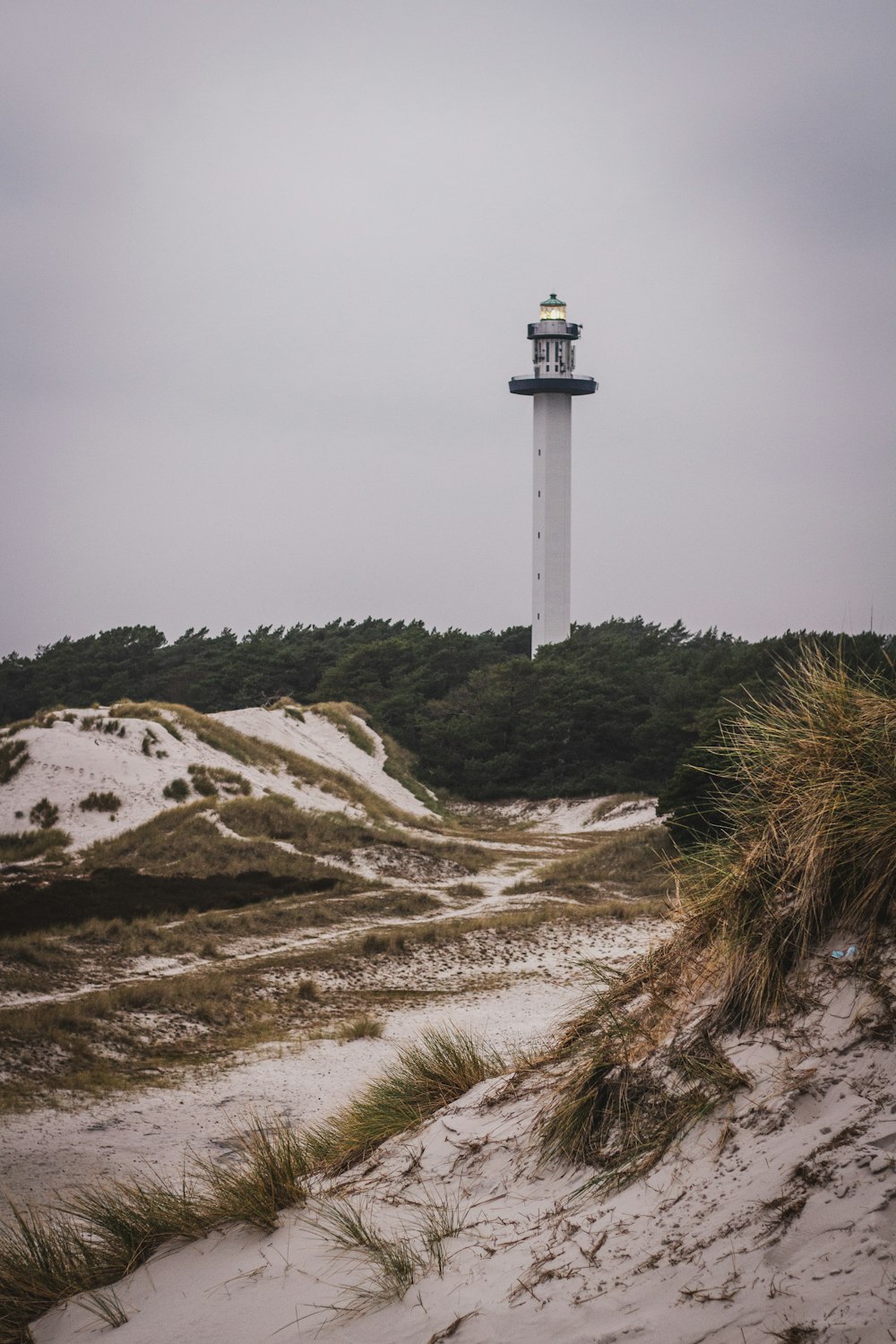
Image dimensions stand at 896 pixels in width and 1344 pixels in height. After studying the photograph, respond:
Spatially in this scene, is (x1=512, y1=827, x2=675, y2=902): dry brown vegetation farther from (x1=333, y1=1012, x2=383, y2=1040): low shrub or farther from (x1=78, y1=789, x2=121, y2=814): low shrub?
(x1=333, y1=1012, x2=383, y2=1040): low shrub

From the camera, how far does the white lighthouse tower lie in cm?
5772

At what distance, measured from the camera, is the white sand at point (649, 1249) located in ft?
10.2

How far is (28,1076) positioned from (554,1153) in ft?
23.9

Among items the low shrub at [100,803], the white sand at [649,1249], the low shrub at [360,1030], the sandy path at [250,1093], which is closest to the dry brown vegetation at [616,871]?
the sandy path at [250,1093]

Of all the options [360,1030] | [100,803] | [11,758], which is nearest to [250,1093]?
[360,1030]

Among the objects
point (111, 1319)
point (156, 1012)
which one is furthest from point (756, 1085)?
point (156, 1012)

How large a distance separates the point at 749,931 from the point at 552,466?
54576 millimetres

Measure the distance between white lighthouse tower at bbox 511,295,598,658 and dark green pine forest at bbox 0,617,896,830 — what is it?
3.98 m

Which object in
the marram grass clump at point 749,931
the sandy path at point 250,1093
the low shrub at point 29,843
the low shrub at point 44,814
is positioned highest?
the marram grass clump at point 749,931

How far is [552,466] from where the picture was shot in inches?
2276

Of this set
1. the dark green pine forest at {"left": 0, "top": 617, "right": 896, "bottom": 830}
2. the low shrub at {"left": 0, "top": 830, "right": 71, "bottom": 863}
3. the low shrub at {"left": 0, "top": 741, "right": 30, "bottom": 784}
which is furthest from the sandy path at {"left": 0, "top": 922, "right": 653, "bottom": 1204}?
the dark green pine forest at {"left": 0, "top": 617, "right": 896, "bottom": 830}

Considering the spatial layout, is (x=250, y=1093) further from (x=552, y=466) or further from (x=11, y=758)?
(x=552, y=466)

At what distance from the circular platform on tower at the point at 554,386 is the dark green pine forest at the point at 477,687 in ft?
45.0

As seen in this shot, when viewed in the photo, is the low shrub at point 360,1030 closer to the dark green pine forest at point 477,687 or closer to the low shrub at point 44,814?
the low shrub at point 44,814
